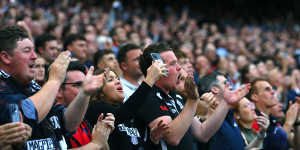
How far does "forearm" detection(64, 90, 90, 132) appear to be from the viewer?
2808 mm

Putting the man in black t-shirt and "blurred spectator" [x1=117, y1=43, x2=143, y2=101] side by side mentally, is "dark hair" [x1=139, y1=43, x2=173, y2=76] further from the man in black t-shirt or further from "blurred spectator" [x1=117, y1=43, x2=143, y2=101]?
"blurred spectator" [x1=117, y1=43, x2=143, y2=101]

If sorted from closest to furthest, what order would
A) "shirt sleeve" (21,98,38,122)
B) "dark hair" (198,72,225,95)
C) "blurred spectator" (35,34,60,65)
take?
"shirt sleeve" (21,98,38,122)
"dark hair" (198,72,225,95)
"blurred spectator" (35,34,60,65)

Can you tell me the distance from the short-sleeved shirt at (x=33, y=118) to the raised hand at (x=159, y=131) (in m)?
0.71

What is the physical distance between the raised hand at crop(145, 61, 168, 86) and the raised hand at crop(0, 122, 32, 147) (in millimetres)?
1048

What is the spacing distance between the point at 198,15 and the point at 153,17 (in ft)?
14.9

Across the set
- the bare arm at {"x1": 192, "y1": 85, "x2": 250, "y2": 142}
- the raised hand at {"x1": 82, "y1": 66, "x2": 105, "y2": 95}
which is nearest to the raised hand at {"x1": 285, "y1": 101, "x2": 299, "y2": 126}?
the bare arm at {"x1": 192, "y1": 85, "x2": 250, "y2": 142}

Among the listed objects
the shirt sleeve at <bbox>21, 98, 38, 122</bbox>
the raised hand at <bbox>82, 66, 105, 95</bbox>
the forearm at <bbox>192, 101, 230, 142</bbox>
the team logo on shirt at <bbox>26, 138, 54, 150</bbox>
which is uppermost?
the raised hand at <bbox>82, 66, 105, 95</bbox>

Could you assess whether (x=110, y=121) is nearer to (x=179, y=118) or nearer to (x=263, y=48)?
(x=179, y=118)

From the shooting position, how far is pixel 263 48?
15484 millimetres

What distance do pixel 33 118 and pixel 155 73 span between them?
104 centimetres

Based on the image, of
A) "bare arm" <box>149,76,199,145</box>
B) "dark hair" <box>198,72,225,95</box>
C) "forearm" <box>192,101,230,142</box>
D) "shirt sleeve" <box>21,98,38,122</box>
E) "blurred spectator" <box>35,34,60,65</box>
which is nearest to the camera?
"shirt sleeve" <box>21,98,38,122</box>

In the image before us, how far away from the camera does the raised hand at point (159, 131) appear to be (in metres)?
3.32

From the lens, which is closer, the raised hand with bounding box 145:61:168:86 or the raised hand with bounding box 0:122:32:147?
the raised hand with bounding box 0:122:32:147

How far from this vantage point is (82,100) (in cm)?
281
